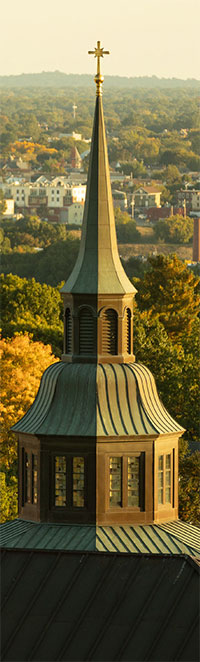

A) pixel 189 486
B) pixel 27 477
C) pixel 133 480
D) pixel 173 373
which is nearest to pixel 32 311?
pixel 173 373

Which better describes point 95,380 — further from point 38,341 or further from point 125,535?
point 38,341

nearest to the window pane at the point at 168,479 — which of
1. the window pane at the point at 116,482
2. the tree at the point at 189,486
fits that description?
the window pane at the point at 116,482

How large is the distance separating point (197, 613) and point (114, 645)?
201cm

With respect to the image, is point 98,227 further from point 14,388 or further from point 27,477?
point 14,388

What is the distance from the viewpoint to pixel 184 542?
178ft

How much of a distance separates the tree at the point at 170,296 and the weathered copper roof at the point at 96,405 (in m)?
94.0

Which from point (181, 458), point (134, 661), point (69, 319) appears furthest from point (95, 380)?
point (181, 458)

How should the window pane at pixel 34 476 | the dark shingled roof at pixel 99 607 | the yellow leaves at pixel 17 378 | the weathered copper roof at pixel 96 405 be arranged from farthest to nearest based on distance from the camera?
the yellow leaves at pixel 17 378
the window pane at pixel 34 476
the weathered copper roof at pixel 96 405
the dark shingled roof at pixel 99 607

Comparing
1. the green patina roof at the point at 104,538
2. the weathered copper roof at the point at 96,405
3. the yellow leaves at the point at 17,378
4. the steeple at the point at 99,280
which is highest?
the steeple at the point at 99,280

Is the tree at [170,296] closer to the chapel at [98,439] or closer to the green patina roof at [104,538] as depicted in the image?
the chapel at [98,439]

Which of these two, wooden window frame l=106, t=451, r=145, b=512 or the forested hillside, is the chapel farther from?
the forested hillside

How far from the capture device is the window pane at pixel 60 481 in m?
54.3

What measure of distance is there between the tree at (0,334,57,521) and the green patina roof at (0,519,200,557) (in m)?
32.0

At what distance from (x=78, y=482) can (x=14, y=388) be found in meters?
59.2
